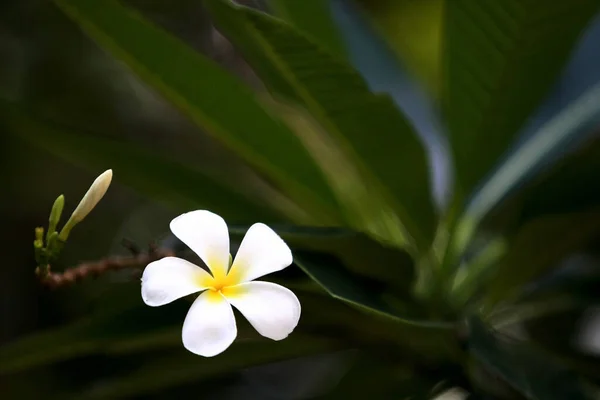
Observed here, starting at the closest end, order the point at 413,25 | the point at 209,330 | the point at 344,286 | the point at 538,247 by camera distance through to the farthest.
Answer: the point at 209,330, the point at 344,286, the point at 538,247, the point at 413,25

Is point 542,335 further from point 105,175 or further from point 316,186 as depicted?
point 105,175

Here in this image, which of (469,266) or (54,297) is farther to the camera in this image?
(54,297)

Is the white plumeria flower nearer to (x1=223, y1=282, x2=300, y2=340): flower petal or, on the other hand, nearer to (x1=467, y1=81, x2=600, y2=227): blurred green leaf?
(x1=223, y1=282, x2=300, y2=340): flower petal

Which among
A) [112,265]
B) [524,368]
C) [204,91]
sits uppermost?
[204,91]

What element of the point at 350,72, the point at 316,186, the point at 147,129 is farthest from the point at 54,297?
the point at 350,72

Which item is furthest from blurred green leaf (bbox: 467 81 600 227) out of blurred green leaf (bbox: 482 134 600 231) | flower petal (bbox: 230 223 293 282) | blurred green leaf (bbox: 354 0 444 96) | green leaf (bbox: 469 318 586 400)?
blurred green leaf (bbox: 354 0 444 96)

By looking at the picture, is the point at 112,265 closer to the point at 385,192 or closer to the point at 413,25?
the point at 385,192

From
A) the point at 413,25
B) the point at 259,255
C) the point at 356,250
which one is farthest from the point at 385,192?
the point at 413,25
